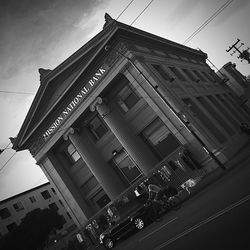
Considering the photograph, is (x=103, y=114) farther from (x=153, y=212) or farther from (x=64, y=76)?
(x=153, y=212)

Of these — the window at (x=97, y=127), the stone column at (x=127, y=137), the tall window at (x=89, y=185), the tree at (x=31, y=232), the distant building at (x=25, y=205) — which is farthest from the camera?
the distant building at (x=25, y=205)

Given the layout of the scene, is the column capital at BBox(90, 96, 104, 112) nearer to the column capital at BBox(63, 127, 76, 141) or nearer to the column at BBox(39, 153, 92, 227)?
the column capital at BBox(63, 127, 76, 141)

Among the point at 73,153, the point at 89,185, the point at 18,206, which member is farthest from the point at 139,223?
the point at 18,206

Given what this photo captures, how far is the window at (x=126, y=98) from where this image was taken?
24.8 m

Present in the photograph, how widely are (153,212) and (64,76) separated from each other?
60.2 feet

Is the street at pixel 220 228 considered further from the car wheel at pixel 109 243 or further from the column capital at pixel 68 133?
the column capital at pixel 68 133

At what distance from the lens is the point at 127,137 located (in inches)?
947

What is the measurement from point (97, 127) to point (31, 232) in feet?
65.0

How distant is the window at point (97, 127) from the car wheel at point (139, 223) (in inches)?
530

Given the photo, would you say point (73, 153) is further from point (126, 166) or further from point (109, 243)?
point (109, 243)

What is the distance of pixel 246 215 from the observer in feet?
20.5

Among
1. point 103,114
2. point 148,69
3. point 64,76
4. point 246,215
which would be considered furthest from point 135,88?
point 246,215

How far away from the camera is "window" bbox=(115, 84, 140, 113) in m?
24.8

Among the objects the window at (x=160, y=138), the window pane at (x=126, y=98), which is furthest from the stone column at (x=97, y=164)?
the window pane at (x=126, y=98)
